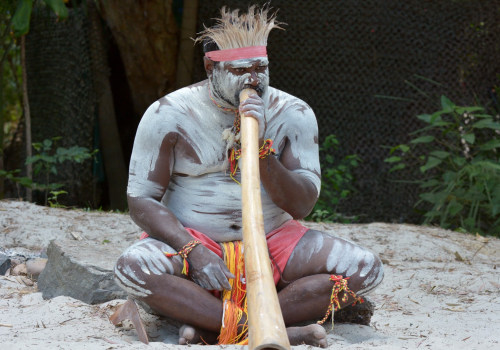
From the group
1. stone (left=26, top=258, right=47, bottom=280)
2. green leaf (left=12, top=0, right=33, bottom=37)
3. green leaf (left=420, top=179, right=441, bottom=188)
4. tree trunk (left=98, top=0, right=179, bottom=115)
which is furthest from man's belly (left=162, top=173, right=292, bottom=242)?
tree trunk (left=98, top=0, right=179, bottom=115)

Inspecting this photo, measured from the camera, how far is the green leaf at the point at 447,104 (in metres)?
5.89

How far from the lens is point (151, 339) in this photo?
2949mm

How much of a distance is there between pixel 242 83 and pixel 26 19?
Answer: 3.50 metres

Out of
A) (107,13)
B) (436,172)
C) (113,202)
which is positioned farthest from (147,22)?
(436,172)

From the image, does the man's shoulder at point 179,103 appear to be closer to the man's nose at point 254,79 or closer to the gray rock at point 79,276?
the man's nose at point 254,79

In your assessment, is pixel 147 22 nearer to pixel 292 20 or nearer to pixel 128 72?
pixel 128 72

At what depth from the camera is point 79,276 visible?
11.4 feet

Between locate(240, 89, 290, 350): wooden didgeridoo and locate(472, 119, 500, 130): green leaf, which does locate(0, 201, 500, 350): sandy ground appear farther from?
locate(472, 119, 500, 130): green leaf

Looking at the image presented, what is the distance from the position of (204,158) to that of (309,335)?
32.5 inches

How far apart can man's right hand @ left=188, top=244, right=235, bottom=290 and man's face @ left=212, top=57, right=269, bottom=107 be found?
0.60m

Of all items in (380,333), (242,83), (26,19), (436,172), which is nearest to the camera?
(242,83)

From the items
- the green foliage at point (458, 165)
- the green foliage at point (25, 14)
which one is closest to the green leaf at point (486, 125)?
Answer: the green foliage at point (458, 165)

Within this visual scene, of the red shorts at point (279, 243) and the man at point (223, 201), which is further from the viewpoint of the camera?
the red shorts at point (279, 243)

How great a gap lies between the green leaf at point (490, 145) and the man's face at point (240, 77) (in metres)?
3.51
